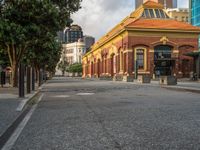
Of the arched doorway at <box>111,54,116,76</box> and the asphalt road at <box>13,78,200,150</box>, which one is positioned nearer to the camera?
the asphalt road at <box>13,78,200,150</box>

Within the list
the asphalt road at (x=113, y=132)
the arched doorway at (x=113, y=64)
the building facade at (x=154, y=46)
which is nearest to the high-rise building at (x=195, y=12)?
the arched doorway at (x=113, y=64)

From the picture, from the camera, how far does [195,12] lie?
10762cm

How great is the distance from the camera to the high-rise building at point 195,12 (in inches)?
4134

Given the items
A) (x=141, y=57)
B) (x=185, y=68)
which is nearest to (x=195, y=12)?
(x=185, y=68)

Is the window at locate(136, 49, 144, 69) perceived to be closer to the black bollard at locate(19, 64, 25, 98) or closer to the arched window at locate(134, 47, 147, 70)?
the arched window at locate(134, 47, 147, 70)

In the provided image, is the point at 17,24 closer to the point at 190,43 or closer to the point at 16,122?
the point at 16,122

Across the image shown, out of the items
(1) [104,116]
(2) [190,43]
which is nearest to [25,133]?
(1) [104,116]

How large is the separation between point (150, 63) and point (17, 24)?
42.9 meters

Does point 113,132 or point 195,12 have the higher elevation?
point 195,12

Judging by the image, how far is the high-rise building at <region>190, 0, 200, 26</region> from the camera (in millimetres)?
105000

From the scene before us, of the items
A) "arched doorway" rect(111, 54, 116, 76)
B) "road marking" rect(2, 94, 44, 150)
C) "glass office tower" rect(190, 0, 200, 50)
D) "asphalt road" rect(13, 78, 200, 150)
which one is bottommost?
→ "road marking" rect(2, 94, 44, 150)

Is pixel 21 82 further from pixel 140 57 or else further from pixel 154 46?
pixel 154 46

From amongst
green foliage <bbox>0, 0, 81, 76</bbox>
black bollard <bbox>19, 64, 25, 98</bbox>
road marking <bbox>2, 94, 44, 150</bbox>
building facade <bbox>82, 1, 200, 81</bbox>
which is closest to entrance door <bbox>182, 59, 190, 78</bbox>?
building facade <bbox>82, 1, 200, 81</bbox>

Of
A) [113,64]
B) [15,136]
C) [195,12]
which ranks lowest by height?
[15,136]
